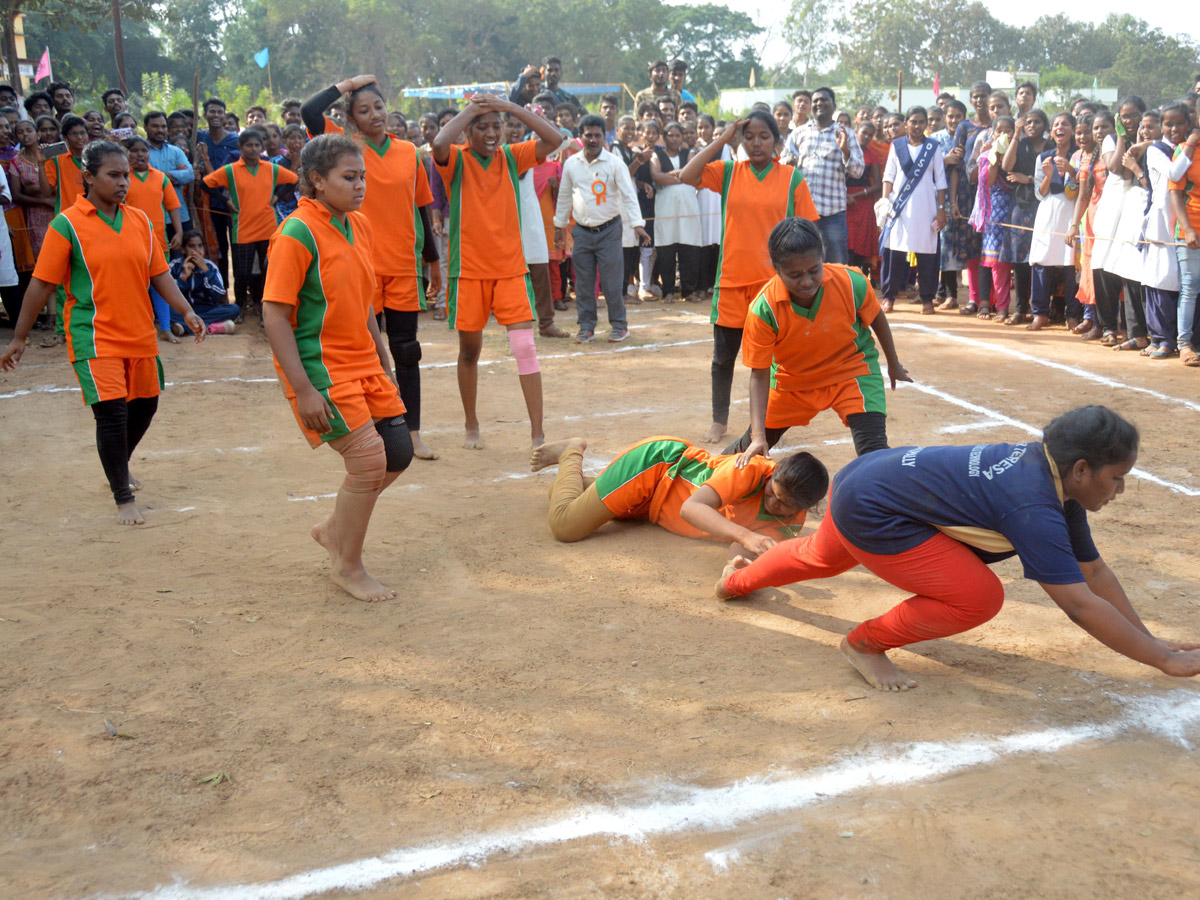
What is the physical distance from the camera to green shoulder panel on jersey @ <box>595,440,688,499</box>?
16.4 ft

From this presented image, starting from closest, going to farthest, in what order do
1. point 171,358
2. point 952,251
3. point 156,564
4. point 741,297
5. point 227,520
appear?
point 156,564
point 227,520
point 741,297
point 171,358
point 952,251

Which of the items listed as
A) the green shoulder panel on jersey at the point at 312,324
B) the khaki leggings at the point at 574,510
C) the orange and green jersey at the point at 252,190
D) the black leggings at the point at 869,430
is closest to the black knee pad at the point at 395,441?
the green shoulder panel on jersey at the point at 312,324

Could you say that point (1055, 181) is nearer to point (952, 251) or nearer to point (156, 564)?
point (952, 251)

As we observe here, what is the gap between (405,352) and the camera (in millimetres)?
6316

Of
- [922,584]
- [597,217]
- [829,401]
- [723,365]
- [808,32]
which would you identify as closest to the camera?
[922,584]

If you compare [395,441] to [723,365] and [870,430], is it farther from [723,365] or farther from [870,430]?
[723,365]

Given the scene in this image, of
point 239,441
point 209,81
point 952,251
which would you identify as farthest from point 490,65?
point 239,441

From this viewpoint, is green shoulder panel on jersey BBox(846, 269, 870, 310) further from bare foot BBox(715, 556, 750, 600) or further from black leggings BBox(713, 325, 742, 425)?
black leggings BBox(713, 325, 742, 425)

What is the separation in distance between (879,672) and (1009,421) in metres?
3.99

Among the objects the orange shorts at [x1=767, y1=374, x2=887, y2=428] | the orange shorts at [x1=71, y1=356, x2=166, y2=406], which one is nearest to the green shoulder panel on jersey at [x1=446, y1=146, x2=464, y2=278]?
the orange shorts at [x1=71, y1=356, x2=166, y2=406]

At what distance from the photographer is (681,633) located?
13.6ft

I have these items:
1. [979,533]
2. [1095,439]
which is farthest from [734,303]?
[1095,439]

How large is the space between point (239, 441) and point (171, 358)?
3004 mm

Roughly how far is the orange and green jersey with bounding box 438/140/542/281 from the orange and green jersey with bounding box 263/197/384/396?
1.99 meters
